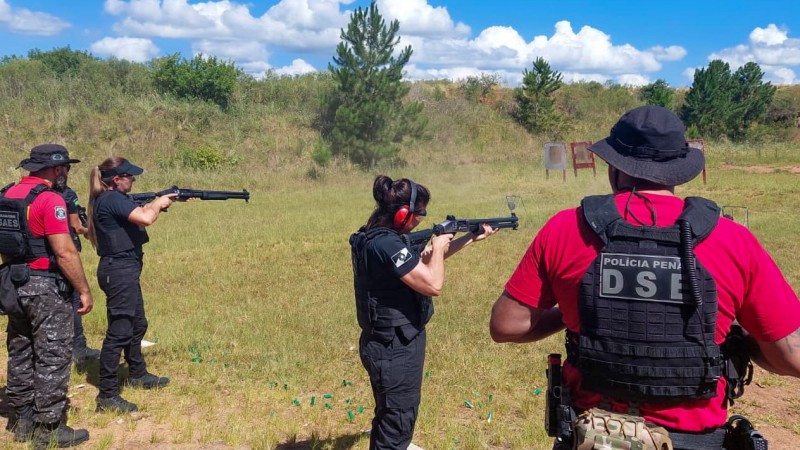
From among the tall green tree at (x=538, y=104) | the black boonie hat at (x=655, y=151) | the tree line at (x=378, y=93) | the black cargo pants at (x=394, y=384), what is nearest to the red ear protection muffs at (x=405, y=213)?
the black cargo pants at (x=394, y=384)

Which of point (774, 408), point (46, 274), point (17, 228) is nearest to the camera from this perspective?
point (17, 228)

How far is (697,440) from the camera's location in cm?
184

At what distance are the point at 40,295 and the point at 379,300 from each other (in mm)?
2287

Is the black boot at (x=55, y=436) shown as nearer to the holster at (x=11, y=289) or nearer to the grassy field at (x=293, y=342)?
the grassy field at (x=293, y=342)

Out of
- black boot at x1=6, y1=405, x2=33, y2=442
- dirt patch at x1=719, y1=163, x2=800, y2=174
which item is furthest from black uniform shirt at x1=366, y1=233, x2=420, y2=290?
dirt patch at x1=719, y1=163, x2=800, y2=174

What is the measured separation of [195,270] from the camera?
918cm

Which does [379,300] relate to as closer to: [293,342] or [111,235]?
[111,235]

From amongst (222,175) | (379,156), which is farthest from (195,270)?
(379,156)

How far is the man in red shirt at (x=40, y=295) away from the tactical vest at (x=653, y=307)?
3.40 meters

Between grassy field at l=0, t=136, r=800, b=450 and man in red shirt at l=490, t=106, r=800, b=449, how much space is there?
Answer: 7.70 ft

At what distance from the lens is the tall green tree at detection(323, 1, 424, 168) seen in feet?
73.8

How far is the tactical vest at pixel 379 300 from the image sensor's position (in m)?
3.12

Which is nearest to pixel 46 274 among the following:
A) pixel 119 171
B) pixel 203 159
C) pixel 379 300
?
pixel 119 171

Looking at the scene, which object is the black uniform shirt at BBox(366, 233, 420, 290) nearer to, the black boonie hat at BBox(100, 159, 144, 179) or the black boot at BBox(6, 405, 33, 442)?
the black boonie hat at BBox(100, 159, 144, 179)
